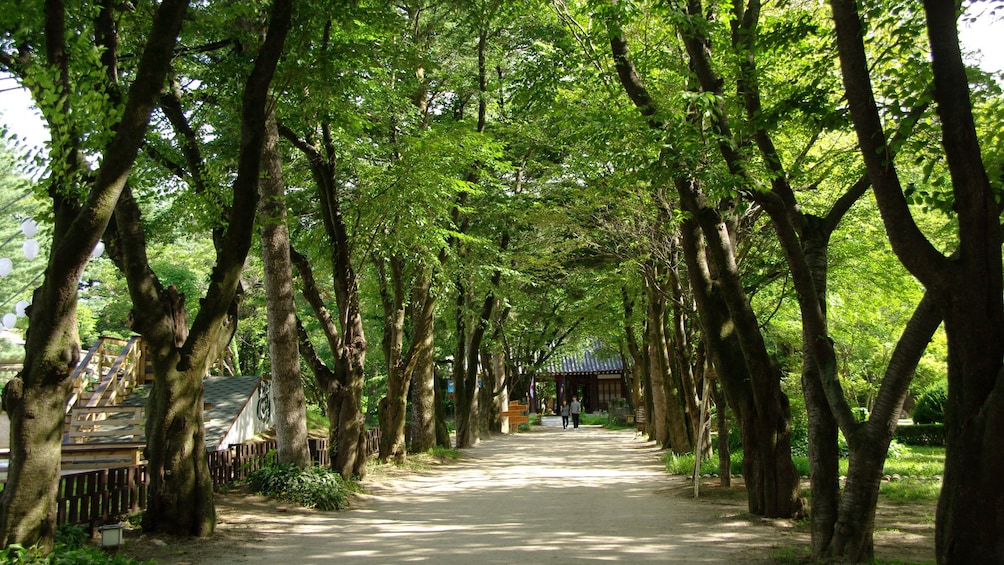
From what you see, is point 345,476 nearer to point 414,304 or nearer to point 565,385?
point 414,304

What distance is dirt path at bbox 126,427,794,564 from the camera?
7.89 meters

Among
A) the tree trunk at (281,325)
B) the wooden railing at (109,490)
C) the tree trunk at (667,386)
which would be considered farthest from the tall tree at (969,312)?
the tree trunk at (667,386)

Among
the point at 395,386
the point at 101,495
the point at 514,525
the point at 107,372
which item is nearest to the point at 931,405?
the point at 395,386

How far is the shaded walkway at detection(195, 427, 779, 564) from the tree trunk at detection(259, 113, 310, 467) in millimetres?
1312

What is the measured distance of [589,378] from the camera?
5494cm

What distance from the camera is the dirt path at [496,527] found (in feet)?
25.9

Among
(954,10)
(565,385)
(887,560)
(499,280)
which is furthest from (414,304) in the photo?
(565,385)

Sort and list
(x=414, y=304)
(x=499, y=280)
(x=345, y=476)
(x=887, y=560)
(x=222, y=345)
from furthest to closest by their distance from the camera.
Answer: (x=499, y=280)
(x=414, y=304)
(x=345, y=476)
(x=222, y=345)
(x=887, y=560)

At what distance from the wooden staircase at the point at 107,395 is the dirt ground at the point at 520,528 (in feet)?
15.9

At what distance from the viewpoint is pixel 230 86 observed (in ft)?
33.3

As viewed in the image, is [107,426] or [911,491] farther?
[107,426]

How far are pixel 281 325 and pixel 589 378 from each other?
4467cm

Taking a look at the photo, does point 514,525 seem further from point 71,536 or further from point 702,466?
point 702,466

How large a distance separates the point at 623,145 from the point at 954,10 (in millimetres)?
6412
